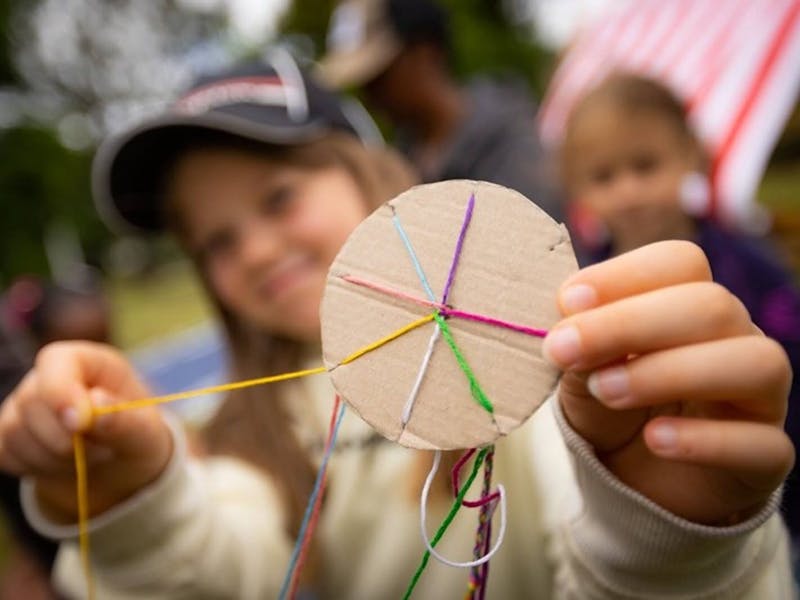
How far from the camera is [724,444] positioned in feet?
1.12

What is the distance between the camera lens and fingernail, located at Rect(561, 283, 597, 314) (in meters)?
0.32

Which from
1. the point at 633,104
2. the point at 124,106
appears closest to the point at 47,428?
the point at 633,104

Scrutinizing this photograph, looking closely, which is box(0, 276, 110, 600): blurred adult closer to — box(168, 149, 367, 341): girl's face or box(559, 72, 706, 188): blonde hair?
box(168, 149, 367, 341): girl's face

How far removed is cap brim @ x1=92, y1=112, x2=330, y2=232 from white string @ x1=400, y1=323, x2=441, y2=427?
0.56 meters

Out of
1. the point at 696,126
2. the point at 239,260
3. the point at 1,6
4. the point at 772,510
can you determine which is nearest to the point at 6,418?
the point at 239,260

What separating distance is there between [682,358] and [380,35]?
5.36ft

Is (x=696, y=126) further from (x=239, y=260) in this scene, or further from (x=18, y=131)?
(x=18, y=131)

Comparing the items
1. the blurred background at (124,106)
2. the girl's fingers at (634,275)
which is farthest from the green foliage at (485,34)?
the girl's fingers at (634,275)

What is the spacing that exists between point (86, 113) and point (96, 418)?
15.4 metres

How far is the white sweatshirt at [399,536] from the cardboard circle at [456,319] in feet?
0.34

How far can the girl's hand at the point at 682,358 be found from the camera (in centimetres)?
32

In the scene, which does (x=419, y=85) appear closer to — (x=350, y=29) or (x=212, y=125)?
(x=350, y=29)

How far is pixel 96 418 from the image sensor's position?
1.64 ft

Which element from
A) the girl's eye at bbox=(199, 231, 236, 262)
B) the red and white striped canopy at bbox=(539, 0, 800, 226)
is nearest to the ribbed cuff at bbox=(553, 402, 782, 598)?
the girl's eye at bbox=(199, 231, 236, 262)
